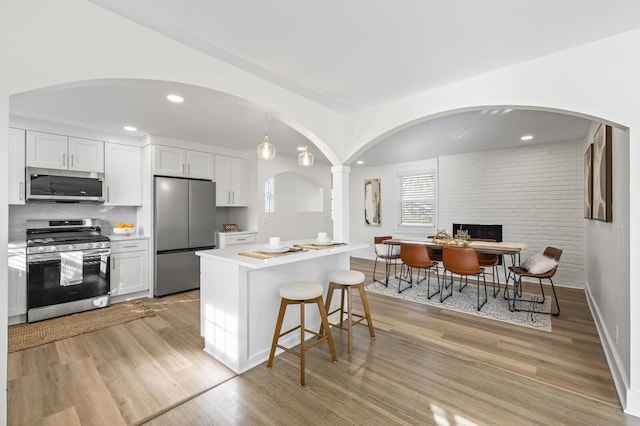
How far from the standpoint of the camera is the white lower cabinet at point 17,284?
3.36m

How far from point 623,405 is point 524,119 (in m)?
3.02

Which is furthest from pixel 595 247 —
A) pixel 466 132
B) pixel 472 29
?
pixel 472 29

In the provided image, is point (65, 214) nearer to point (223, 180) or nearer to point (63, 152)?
point (63, 152)

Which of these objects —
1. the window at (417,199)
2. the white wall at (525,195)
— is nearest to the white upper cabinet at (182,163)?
the window at (417,199)

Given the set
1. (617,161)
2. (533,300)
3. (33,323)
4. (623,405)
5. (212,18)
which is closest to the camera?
(212,18)

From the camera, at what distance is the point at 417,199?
6.64 m

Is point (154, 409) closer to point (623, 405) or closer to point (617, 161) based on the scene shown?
point (623, 405)

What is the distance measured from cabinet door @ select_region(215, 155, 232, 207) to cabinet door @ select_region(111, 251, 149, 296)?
4.94 ft

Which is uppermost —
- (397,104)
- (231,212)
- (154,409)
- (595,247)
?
(397,104)

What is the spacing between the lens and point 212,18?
175 cm

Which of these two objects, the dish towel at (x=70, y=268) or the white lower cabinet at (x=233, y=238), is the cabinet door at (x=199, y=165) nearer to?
the white lower cabinet at (x=233, y=238)

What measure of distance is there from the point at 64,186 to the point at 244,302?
11.0 ft

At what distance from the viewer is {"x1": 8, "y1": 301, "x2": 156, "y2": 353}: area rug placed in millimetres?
2941

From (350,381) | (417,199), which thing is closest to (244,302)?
(350,381)
